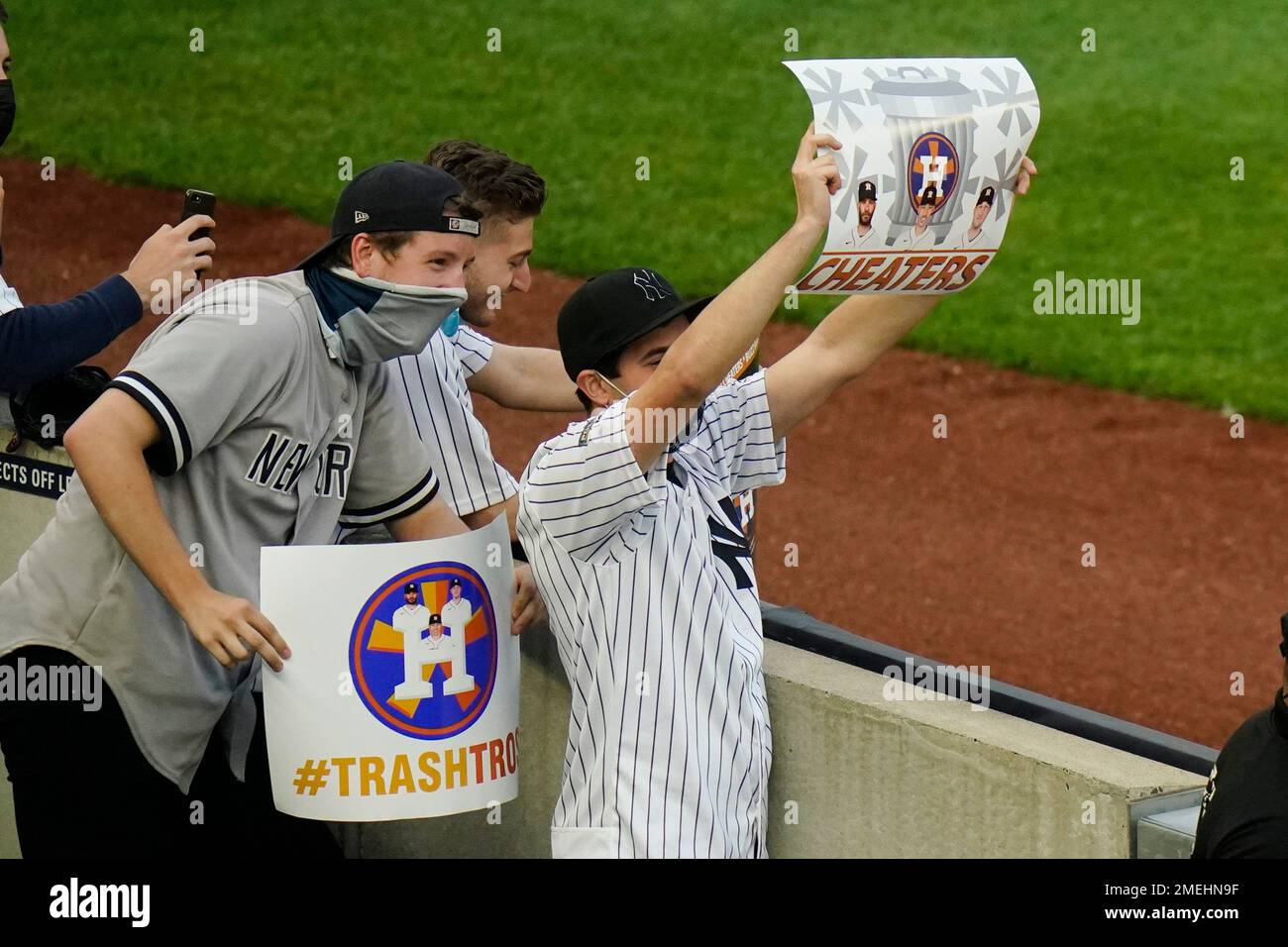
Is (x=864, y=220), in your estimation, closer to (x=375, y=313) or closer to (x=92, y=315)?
(x=375, y=313)

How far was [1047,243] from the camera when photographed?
1171 cm

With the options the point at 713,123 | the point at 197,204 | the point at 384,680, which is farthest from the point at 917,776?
the point at 713,123

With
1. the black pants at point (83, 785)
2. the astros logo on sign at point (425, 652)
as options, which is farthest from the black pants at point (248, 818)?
the astros logo on sign at point (425, 652)

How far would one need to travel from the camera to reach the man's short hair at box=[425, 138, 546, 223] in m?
3.71

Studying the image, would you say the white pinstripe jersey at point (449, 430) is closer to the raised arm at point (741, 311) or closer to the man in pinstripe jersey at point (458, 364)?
the man in pinstripe jersey at point (458, 364)

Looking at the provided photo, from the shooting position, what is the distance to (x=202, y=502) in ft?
10.5

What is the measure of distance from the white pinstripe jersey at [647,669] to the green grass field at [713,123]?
7220mm

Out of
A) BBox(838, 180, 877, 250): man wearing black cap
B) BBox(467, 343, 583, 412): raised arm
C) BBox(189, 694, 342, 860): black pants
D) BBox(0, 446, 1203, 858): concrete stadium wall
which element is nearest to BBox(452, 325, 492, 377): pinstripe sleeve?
BBox(467, 343, 583, 412): raised arm

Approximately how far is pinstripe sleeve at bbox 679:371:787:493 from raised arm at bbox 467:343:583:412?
72 centimetres

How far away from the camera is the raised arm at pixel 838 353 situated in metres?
3.47

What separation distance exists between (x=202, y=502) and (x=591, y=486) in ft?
2.33
